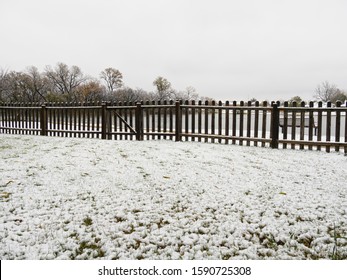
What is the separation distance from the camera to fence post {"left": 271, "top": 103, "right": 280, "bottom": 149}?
738 cm

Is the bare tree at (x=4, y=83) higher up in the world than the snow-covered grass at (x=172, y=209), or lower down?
higher up

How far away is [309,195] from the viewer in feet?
11.9

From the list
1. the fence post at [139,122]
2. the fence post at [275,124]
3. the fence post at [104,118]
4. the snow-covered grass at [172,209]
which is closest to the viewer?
the snow-covered grass at [172,209]

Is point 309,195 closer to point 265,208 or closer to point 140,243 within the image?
point 265,208

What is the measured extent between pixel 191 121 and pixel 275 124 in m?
2.76

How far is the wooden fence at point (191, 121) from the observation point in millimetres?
7258

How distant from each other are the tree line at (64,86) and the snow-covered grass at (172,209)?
47655 mm

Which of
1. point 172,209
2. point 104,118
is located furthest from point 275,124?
point 104,118

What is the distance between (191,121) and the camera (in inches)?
349

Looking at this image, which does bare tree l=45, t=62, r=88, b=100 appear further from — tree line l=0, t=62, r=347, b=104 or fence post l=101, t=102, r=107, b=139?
fence post l=101, t=102, r=107, b=139

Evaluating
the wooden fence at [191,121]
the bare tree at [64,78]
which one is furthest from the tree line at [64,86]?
the wooden fence at [191,121]

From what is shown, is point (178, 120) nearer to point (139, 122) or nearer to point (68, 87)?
point (139, 122)

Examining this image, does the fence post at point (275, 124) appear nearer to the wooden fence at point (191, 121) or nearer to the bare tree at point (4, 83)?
the wooden fence at point (191, 121)

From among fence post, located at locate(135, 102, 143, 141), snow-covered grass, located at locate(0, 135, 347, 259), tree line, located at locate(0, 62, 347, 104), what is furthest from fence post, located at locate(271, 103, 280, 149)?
tree line, located at locate(0, 62, 347, 104)
